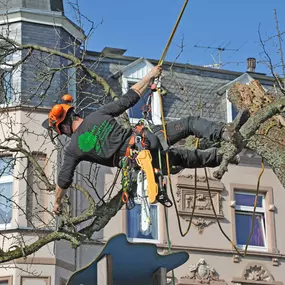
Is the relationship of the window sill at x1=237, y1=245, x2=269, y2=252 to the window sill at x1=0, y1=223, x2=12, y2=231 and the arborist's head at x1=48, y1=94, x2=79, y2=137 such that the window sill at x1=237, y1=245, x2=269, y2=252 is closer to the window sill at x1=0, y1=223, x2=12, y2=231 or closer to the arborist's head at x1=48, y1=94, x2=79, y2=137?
the window sill at x1=0, y1=223, x2=12, y2=231

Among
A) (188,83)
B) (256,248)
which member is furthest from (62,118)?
(188,83)

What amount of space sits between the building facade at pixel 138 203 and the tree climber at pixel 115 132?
387 inches

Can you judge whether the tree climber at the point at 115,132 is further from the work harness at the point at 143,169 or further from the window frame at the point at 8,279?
the window frame at the point at 8,279

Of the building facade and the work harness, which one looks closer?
the work harness

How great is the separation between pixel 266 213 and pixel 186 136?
43.0 feet

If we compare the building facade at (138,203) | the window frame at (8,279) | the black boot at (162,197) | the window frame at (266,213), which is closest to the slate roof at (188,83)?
the building facade at (138,203)

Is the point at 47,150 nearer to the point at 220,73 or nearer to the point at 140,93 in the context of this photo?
the point at 220,73

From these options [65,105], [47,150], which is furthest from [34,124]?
[65,105]

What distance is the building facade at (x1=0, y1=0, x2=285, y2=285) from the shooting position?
65.3ft

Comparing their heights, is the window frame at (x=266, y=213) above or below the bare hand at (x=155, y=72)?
above

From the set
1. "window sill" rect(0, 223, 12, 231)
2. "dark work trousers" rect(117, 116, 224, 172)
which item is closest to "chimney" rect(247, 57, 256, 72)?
"window sill" rect(0, 223, 12, 231)

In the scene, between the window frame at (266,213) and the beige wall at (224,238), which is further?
the window frame at (266,213)

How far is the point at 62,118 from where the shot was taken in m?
9.74

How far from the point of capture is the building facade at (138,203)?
65.3 feet
